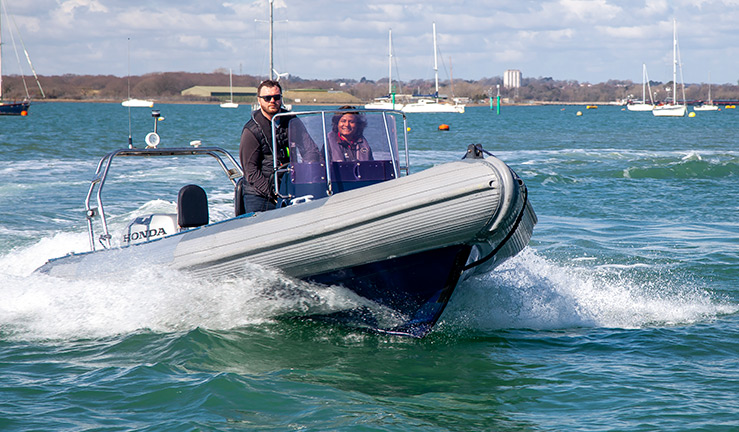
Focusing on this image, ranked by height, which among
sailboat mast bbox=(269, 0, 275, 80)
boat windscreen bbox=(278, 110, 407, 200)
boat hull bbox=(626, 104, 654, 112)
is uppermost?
boat hull bbox=(626, 104, 654, 112)

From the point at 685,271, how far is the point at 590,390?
3.78 meters

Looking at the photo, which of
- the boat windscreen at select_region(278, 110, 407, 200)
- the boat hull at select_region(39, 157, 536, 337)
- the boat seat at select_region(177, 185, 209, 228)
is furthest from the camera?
the boat seat at select_region(177, 185, 209, 228)

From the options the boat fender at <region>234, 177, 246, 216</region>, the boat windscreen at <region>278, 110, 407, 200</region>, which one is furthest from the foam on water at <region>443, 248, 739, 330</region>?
the boat fender at <region>234, 177, 246, 216</region>

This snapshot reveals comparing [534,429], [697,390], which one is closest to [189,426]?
[534,429]

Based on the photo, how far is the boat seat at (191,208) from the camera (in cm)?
611

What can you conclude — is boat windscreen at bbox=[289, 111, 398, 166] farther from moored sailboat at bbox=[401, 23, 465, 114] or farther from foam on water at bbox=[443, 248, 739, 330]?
moored sailboat at bbox=[401, 23, 465, 114]

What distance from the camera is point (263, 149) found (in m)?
→ 5.90

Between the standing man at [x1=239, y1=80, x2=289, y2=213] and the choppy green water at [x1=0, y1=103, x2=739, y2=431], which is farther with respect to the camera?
the standing man at [x1=239, y1=80, x2=289, y2=213]

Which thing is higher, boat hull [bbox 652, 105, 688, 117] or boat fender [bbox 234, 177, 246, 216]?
boat hull [bbox 652, 105, 688, 117]

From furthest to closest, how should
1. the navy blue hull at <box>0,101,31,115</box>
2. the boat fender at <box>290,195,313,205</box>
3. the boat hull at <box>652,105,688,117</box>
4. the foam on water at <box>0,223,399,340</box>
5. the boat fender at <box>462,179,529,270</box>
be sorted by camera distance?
the boat hull at <box>652,105,688,117</box>
the navy blue hull at <box>0,101,31,115</box>
the boat fender at <box>290,195,313,205</box>
the foam on water at <box>0,223,399,340</box>
the boat fender at <box>462,179,529,270</box>

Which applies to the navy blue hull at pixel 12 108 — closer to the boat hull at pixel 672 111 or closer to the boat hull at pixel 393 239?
the boat hull at pixel 672 111

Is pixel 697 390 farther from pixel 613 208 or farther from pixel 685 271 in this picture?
pixel 613 208

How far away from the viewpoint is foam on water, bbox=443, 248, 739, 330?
6230 mm

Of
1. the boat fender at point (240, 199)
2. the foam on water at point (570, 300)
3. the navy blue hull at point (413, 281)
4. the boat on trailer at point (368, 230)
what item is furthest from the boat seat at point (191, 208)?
the foam on water at point (570, 300)
